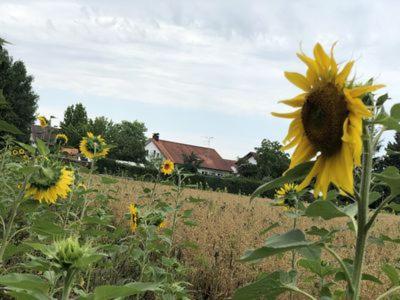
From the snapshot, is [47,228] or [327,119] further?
[47,228]

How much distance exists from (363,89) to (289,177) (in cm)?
27

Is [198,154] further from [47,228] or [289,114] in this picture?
[289,114]

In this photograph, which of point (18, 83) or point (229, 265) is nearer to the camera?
point (229, 265)

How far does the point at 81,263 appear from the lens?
1173mm

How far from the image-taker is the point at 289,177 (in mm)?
1264

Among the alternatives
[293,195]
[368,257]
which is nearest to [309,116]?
[293,195]

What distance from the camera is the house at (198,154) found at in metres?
57.4

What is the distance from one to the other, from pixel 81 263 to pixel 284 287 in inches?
20.6

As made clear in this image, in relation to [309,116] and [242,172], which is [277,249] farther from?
[242,172]

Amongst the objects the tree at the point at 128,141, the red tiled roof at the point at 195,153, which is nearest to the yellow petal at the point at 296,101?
the tree at the point at 128,141

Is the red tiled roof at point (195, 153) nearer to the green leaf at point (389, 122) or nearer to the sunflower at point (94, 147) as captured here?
the sunflower at point (94, 147)

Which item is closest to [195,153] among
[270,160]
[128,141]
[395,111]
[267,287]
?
[128,141]

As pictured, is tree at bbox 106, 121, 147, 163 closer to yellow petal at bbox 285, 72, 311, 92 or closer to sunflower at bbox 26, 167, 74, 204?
sunflower at bbox 26, 167, 74, 204

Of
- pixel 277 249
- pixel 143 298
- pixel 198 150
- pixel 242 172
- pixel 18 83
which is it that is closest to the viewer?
pixel 277 249
